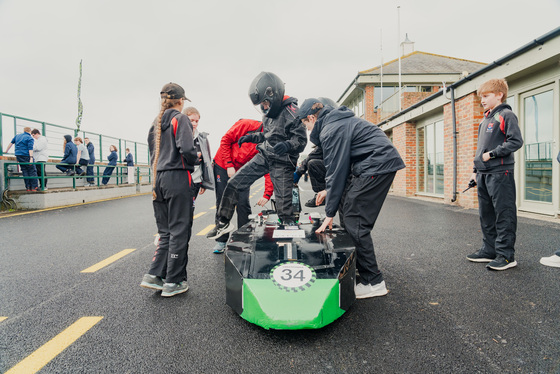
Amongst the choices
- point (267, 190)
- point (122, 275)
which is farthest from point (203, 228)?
point (122, 275)

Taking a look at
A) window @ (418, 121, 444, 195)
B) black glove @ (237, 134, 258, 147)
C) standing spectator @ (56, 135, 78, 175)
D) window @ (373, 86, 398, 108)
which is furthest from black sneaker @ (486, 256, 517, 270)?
window @ (373, 86, 398, 108)

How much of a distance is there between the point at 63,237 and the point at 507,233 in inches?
246

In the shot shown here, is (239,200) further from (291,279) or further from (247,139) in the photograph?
(291,279)

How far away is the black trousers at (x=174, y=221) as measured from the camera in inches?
114

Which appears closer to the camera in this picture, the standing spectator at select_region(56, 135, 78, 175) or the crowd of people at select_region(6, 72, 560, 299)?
the crowd of people at select_region(6, 72, 560, 299)

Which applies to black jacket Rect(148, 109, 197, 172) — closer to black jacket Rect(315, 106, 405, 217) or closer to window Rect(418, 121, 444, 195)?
black jacket Rect(315, 106, 405, 217)

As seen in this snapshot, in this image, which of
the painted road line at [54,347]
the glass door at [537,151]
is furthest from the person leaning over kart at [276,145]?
the glass door at [537,151]

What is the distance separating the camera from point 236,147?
4664mm

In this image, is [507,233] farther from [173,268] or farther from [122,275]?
[122,275]

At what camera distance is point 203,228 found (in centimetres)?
614

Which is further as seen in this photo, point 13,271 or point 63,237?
point 63,237

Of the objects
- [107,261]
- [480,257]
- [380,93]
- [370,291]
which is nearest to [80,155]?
[107,261]

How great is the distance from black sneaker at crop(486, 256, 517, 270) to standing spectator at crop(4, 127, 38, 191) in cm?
1160

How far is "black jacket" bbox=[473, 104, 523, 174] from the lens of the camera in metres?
3.35
